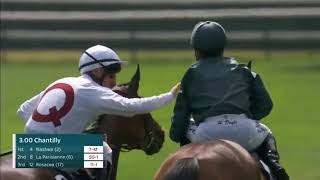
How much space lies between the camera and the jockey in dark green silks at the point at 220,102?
27.7 ft

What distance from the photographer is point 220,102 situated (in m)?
8.45

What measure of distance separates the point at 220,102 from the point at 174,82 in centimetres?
1377

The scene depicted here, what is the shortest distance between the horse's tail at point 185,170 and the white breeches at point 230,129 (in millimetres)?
763

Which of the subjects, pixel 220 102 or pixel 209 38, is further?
pixel 209 38

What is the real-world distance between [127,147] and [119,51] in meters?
17.2

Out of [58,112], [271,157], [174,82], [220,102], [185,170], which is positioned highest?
[220,102]

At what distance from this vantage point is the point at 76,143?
8469 mm

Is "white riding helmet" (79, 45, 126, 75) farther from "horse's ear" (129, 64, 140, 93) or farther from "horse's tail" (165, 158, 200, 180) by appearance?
"horse's tail" (165, 158, 200, 180)

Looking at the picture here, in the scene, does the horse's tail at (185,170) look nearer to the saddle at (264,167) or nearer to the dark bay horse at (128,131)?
the saddle at (264,167)

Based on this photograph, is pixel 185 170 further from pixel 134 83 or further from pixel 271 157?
pixel 134 83
